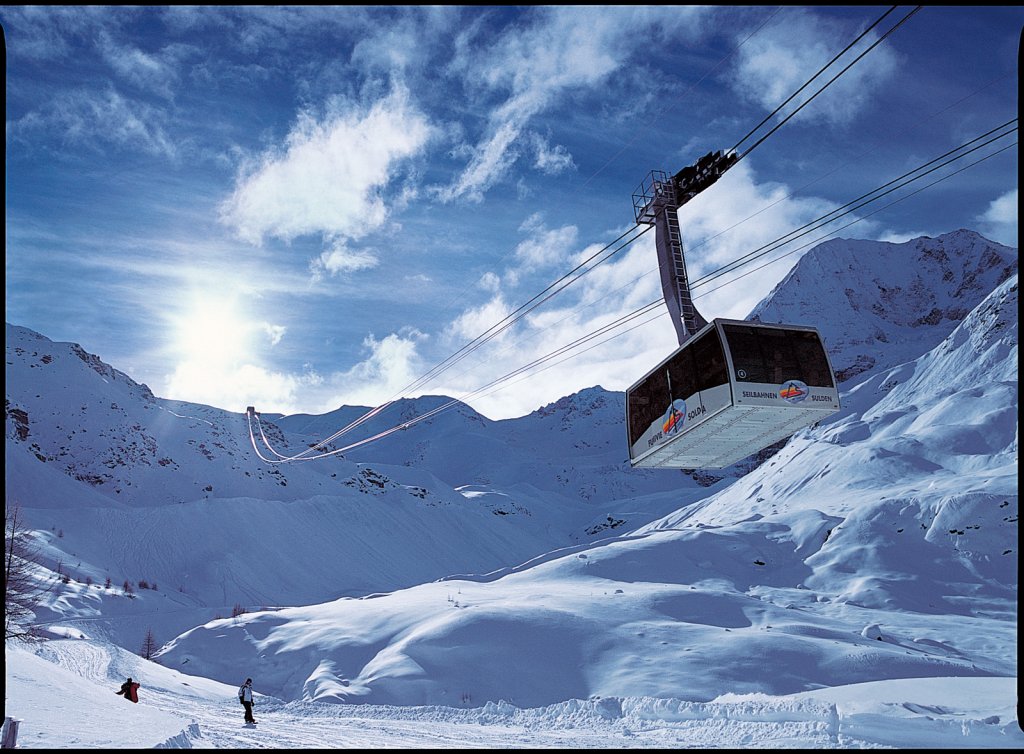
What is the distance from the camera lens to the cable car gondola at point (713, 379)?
1827 cm

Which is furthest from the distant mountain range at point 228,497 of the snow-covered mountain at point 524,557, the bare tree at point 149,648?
the bare tree at point 149,648

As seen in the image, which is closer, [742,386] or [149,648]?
[742,386]

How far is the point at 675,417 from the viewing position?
798 inches

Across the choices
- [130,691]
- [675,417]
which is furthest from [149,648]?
[675,417]

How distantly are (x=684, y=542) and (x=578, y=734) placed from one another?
4997 centimetres

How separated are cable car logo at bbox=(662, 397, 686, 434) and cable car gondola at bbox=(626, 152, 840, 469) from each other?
0.08 feet

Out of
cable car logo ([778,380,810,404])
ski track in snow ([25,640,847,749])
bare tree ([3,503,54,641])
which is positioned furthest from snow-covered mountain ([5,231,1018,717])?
cable car logo ([778,380,810,404])

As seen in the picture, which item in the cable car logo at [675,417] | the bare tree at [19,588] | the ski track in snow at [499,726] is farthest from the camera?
the bare tree at [19,588]

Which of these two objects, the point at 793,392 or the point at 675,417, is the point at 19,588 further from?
the point at 793,392

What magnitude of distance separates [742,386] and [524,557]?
430ft

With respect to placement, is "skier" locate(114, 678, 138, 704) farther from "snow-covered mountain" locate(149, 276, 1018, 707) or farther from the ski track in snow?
"snow-covered mountain" locate(149, 276, 1018, 707)

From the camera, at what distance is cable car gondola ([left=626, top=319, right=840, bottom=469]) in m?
18.1

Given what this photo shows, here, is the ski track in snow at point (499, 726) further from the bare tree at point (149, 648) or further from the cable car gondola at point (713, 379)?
the bare tree at point (149, 648)

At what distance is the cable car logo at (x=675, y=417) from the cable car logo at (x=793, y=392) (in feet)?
7.83
